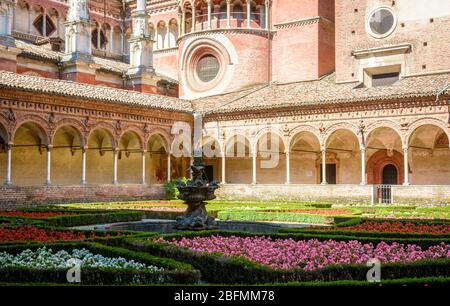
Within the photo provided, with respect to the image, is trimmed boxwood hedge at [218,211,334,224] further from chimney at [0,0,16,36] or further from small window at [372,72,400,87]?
chimney at [0,0,16,36]

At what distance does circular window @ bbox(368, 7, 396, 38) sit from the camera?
35219 millimetres

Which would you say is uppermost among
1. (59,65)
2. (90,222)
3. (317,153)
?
(59,65)

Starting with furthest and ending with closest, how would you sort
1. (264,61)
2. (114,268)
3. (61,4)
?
(61,4) → (264,61) → (114,268)

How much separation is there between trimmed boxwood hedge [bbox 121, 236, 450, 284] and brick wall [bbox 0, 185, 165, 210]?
18.8 meters

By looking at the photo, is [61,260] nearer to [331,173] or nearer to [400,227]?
[400,227]

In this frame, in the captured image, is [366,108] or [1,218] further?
[366,108]

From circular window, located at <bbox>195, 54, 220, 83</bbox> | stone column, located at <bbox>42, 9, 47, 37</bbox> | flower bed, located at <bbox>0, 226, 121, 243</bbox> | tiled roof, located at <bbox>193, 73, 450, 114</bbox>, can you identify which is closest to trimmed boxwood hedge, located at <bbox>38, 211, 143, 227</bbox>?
flower bed, located at <bbox>0, 226, 121, 243</bbox>

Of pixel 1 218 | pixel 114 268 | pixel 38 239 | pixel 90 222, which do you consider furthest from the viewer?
pixel 90 222

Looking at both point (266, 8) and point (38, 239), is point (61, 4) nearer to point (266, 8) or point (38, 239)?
point (266, 8)

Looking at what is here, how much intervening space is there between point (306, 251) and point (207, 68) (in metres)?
32.7

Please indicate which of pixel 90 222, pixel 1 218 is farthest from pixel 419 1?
pixel 1 218

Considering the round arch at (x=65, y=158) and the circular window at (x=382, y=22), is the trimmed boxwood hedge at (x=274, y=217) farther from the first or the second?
the circular window at (x=382, y=22)

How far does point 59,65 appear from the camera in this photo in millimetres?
37375

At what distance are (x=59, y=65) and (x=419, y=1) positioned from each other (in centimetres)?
2148
